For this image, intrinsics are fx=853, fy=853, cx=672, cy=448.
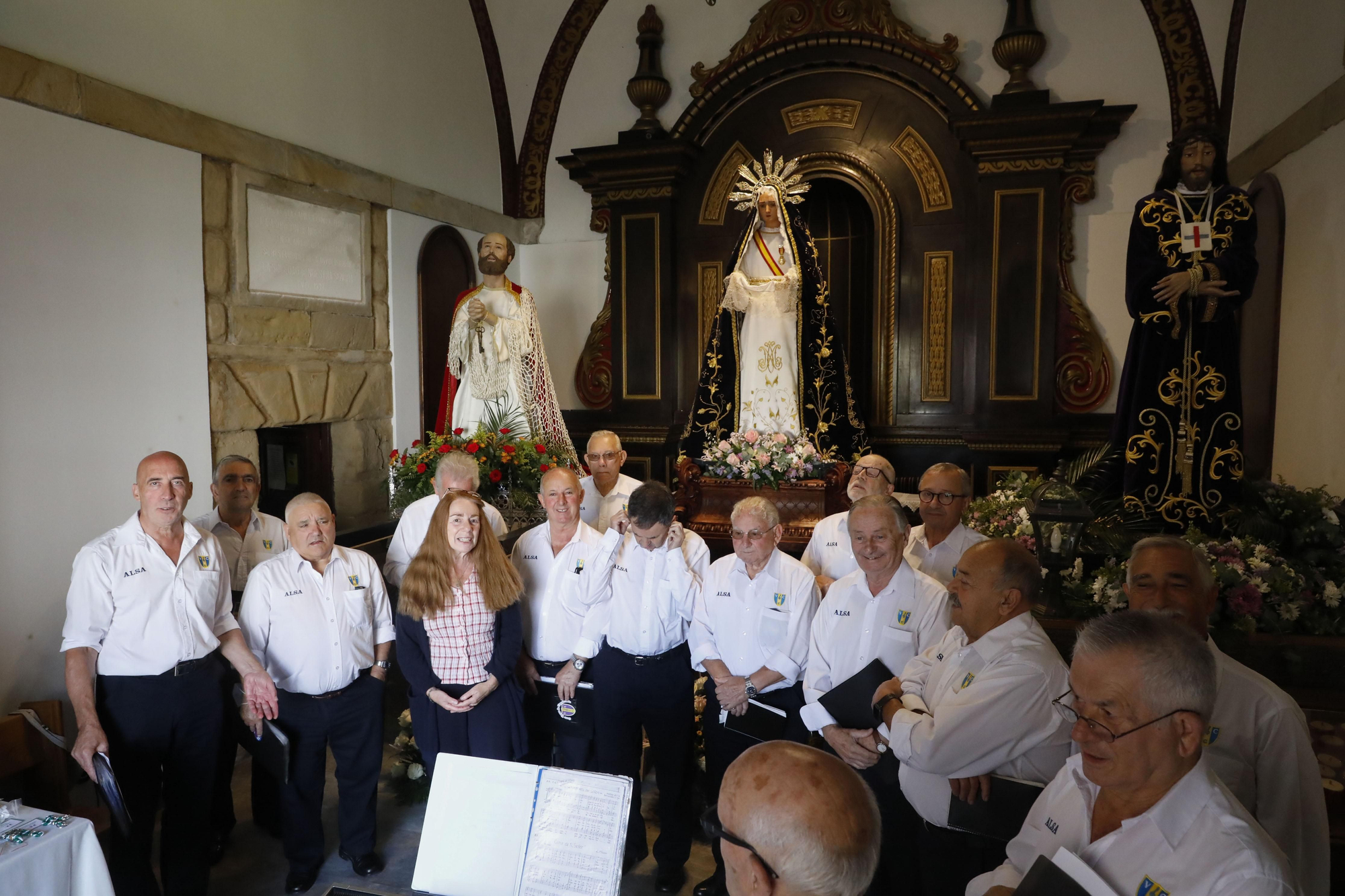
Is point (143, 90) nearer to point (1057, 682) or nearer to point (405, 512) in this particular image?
point (405, 512)

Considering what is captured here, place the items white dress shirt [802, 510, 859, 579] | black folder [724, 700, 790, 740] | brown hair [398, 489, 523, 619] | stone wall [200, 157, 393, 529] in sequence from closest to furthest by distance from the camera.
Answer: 1. black folder [724, 700, 790, 740]
2. brown hair [398, 489, 523, 619]
3. white dress shirt [802, 510, 859, 579]
4. stone wall [200, 157, 393, 529]

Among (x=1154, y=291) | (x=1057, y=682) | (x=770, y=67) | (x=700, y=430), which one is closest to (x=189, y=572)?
(x=1057, y=682)

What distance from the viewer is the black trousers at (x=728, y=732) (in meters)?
3.57

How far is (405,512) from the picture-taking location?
4789mm

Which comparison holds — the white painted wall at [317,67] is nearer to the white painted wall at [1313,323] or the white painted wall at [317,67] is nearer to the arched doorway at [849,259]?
the arched doorway at [849,259]

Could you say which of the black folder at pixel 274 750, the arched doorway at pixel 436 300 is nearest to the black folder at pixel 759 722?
the black folder at pixel 274 750

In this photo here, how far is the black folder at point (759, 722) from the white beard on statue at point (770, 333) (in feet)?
11.2

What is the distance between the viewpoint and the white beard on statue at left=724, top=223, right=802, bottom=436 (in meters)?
6.80

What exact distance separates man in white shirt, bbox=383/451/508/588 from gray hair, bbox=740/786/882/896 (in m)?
3.17

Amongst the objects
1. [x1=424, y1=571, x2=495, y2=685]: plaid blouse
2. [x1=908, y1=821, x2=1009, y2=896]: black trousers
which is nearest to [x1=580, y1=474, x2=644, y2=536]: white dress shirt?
[x1=424, y1=571, x2=495, y2=685]: plaid blouse

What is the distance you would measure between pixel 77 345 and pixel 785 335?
4.71m

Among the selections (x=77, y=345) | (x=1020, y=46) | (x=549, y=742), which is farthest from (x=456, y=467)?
(x=1020, y=46)

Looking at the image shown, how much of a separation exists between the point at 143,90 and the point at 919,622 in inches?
208

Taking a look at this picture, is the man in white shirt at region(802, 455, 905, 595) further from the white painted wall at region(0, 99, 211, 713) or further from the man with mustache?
the white painted wall at region(0, 99, 211, 713)
